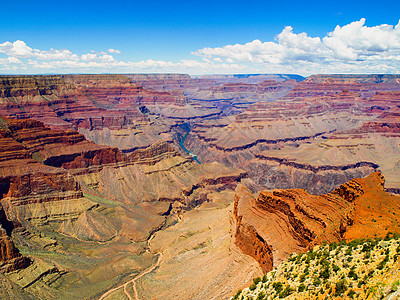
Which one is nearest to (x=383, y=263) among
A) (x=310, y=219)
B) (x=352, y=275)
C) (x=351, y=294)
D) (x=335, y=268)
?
(x=352, y=275)

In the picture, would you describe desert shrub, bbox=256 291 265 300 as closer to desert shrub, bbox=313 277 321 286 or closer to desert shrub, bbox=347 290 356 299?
desert shrub, bbox=313 277 321 286

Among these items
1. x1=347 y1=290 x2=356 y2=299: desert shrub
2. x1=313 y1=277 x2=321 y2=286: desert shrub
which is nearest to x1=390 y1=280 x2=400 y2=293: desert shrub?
x1=347 y1=290 x2=356 y2=299: desert shrub

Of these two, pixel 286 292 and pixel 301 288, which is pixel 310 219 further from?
pixel 301 288

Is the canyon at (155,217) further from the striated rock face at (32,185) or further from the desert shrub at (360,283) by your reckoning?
the desert shrub at (360,283)

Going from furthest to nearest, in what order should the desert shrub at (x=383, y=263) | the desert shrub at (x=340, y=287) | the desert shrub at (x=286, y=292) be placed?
the desert shrub at (x=286, y=292) → the desert shrub at (x=340, y=287) → the desert shrub at (x=383, y=263)

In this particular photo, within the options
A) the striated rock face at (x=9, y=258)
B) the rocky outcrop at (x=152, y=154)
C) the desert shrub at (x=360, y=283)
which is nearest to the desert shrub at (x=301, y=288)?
the desert shrub at (x=360, y=283)

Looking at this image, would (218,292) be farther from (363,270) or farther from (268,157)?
(268,157)

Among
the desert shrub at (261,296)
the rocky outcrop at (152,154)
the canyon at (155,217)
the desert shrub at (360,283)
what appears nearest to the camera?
the desert shrub at (360,283)

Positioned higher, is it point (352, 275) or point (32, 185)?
point (352, 275)

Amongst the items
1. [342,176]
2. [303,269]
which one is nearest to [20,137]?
[303,269]
